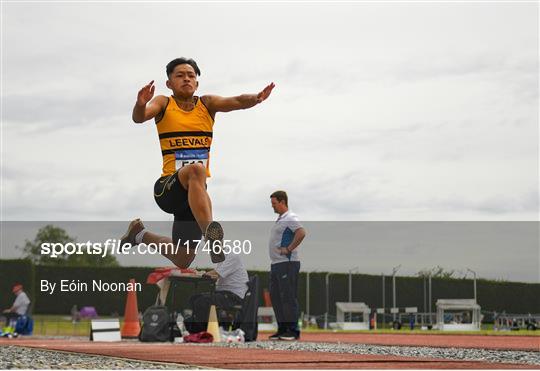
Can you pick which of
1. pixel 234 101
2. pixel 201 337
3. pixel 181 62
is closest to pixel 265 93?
pixel 234 101

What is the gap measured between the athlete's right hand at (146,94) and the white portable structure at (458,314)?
67.0 feet

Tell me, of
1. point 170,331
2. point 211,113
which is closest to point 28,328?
point 170,331

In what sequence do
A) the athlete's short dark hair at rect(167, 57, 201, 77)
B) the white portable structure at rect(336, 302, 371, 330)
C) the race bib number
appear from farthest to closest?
the white portable structure at rect(336, 302, 371, 330) < the athlete's short dark hair at rect(167, 57, 201, 77) < the race bib number

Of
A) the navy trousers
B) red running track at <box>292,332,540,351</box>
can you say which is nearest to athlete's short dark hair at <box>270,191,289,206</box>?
the navy trousers

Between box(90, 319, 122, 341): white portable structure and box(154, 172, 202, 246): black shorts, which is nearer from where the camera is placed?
box(154, 172, 202, 246): black shorts

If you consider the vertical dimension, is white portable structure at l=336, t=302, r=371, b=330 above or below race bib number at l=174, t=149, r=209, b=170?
below

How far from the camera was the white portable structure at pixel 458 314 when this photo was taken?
2464 centimetres

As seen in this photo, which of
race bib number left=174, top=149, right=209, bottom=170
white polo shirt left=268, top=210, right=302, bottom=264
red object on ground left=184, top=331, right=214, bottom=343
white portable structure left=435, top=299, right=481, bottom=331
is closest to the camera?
race bib number left=174, top=149, right=209, bottom=170

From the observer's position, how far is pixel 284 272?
43.1ft

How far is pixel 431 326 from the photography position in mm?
26266

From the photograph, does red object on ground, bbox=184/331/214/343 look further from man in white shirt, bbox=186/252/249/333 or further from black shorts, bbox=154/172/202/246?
black shorts, bbox=154/172/202/246

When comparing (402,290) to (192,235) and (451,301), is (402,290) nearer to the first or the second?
(451,301)

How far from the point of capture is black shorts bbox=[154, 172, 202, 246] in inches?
199

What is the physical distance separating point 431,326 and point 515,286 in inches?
233
